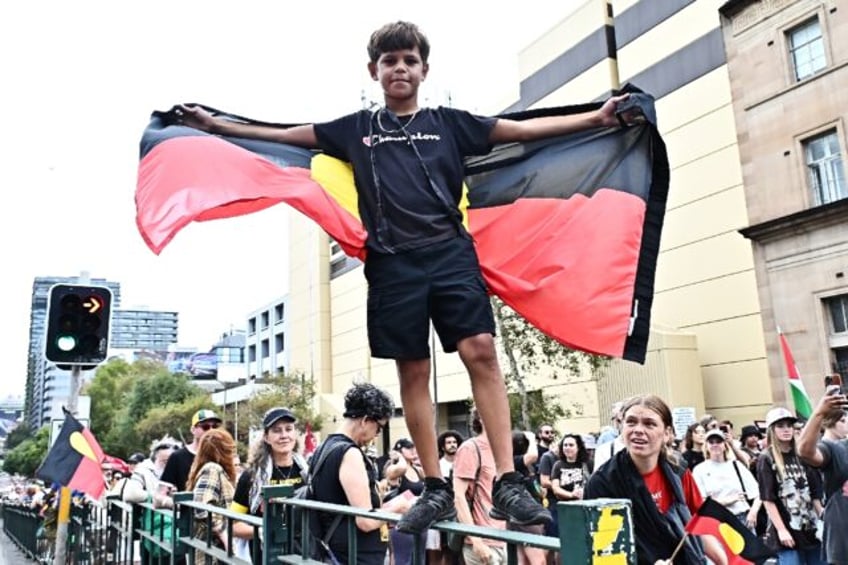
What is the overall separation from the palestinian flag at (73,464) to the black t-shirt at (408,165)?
4896mm

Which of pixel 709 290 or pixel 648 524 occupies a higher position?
pixel 709 290

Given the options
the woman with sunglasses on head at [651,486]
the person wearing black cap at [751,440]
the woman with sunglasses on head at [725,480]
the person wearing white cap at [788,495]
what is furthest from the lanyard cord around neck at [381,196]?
the person wearing black cap at [751,440]

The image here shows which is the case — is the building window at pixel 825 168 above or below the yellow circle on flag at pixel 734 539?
above

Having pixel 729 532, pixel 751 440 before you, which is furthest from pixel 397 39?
pixel 751 440

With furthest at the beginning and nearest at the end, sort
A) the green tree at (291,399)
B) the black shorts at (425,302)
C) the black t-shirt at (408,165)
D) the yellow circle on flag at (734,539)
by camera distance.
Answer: the green tree at (291,399) → the black t-shirt at (408,165) → the black shorts at (425,302) → the yellow circle on flag at (734,539)

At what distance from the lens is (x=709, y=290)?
927 inches

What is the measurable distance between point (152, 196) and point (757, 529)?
7128mm

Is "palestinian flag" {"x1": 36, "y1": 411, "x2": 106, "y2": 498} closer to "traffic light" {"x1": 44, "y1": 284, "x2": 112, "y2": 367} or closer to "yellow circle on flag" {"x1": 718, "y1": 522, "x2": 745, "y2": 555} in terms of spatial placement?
"traffic light" {"x1": 44, "y1": 284, "x2": 112, "y2": 367}

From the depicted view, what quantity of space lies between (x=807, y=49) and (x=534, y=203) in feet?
61.5

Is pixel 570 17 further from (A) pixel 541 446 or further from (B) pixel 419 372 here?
(B) pixel 419 372

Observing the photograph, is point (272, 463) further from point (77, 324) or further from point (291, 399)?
point (291, 399)

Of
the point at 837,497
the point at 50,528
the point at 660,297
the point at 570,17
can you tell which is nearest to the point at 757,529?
the point at 837,497

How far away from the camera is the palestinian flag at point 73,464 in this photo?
6.84 metres

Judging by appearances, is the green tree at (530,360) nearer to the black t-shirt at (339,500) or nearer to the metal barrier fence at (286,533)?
the metal barrier fence at (286,533)
